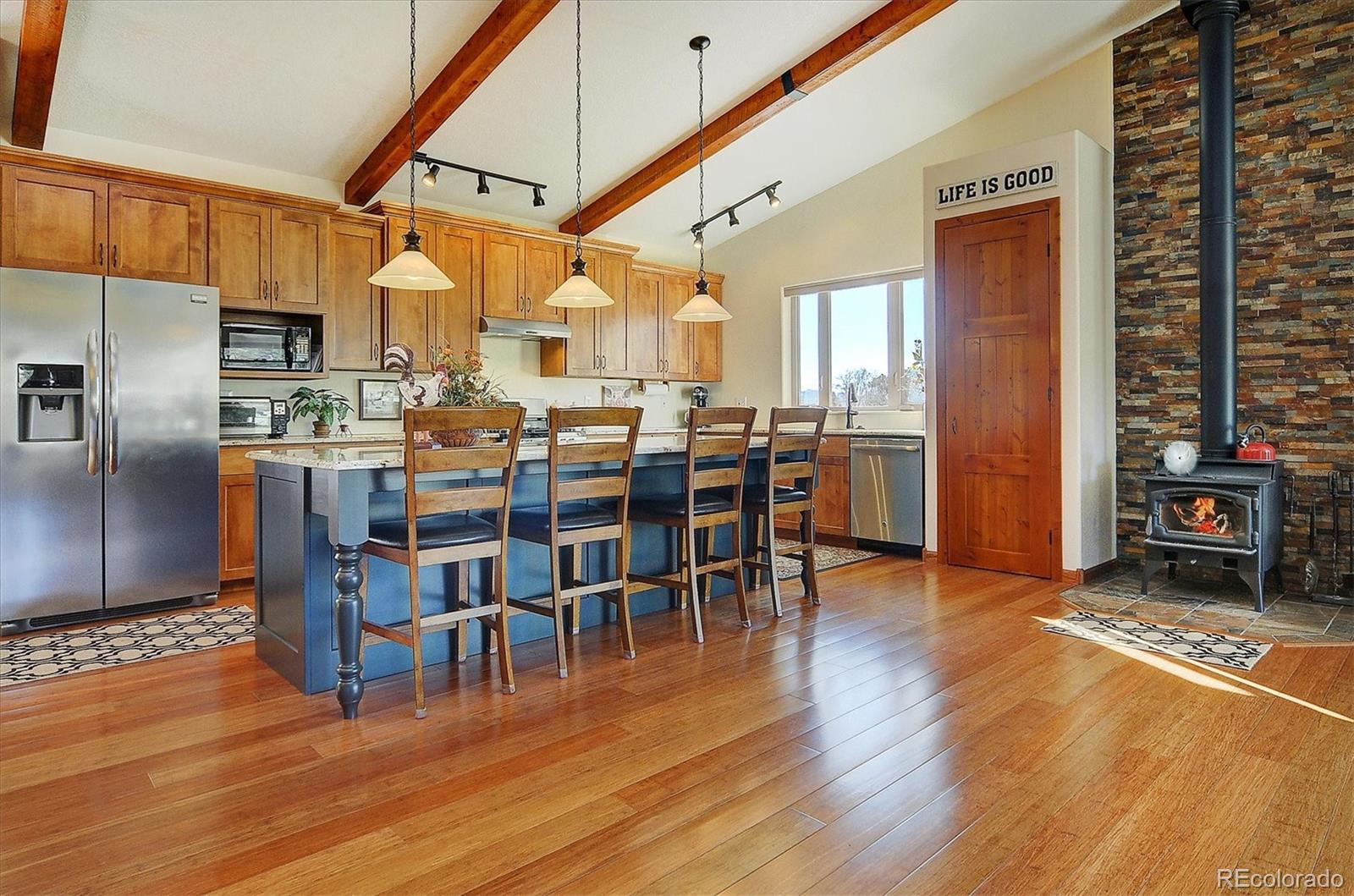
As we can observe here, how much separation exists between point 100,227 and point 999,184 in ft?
17.8

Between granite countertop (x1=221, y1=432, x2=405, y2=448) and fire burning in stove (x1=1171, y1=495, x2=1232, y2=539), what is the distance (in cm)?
440

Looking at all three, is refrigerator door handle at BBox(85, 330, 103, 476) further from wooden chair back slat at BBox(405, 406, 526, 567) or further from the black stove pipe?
the black stove pipe

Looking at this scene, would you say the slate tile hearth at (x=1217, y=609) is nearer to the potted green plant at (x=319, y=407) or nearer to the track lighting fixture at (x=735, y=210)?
the track lighting fixture at (x=735, y=210)

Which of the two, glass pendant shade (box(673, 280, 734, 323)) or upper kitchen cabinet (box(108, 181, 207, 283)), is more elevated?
upper kitchen cabinet (box(108, 181, 207, 283))

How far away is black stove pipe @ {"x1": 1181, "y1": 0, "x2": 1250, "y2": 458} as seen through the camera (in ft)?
14.2

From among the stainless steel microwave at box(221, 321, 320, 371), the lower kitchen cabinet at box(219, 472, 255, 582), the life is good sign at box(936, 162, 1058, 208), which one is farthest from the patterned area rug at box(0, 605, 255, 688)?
the life is good sign at box(936, 162, 1058, 208)

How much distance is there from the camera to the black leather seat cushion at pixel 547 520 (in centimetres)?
307

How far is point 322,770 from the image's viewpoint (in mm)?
2199

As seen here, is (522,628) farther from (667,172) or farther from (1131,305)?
(1131,305)

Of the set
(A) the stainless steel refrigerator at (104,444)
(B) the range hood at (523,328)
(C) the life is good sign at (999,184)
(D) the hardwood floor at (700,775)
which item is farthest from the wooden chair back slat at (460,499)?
(C) the life is good sign at (999,184)

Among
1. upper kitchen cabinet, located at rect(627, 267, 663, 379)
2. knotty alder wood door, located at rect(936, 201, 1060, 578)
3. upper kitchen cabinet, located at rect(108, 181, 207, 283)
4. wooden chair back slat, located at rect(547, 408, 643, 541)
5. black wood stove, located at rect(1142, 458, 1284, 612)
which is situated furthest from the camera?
upper kitchen cabinet, located at rect(627, 267, 663, 379)

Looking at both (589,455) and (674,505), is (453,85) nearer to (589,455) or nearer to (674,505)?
(589,455)

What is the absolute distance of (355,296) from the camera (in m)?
5.38

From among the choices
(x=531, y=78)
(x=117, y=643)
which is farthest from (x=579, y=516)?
(x=531, y=78)
